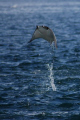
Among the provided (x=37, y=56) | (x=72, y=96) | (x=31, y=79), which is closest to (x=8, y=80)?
(x=31, y=79)

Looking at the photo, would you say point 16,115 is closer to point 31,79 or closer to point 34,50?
point 31,79

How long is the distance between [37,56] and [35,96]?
33.8ft

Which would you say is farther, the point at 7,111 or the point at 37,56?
the point at 37,56

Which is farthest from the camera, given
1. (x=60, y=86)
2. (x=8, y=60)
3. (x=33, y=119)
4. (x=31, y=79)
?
(x=8, y=60)

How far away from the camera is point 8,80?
20.5 meters

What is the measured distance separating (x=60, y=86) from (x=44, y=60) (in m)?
7.04

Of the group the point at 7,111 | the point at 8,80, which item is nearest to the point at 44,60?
the point at 8,80

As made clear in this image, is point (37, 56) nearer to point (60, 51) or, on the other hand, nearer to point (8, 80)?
point (60, 51)

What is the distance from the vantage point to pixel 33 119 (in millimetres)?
14883

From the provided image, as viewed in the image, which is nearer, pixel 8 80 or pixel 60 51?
pixel 8 80

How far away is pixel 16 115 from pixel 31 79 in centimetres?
565

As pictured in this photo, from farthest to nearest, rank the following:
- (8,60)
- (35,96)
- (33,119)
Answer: (8,60)
(35,96)
(33,119)

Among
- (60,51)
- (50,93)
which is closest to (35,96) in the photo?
(50,93)

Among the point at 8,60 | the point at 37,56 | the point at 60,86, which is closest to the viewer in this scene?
the point at 60,86
